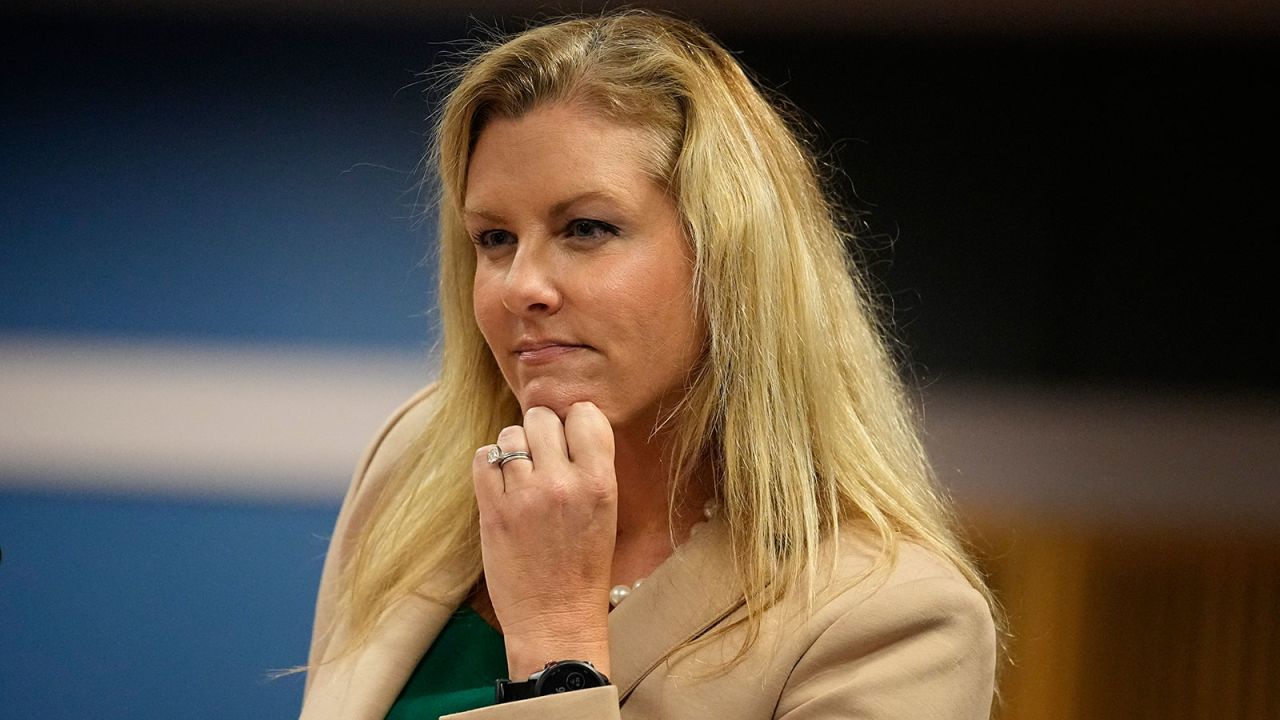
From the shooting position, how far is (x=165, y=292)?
2.86 meters

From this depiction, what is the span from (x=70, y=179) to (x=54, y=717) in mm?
1079

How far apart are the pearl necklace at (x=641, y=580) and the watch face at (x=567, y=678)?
0.16m

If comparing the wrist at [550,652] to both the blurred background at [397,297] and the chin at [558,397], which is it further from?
the blurred background at [397,297]

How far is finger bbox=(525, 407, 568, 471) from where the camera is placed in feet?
4.66

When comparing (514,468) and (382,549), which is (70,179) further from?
(514,468)

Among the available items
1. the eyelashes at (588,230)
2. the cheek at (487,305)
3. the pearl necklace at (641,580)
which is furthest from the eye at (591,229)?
the pearl necklace at (641,580)

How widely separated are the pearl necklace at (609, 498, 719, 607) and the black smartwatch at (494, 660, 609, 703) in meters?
0.16

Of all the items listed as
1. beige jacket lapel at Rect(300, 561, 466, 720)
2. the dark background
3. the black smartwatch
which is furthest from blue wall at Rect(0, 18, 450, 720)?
the black smartwatch

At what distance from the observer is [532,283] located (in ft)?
4.76

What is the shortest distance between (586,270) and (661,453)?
251 mm

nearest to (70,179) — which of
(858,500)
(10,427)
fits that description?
(10,427)

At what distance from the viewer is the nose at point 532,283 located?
1451 mm

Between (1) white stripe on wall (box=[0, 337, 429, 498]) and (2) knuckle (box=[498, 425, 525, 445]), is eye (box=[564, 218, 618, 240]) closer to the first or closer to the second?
(2) knuckle (box=[498, 425, 525, 445])

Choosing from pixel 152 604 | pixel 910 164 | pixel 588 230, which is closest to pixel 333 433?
pixel 152 604
